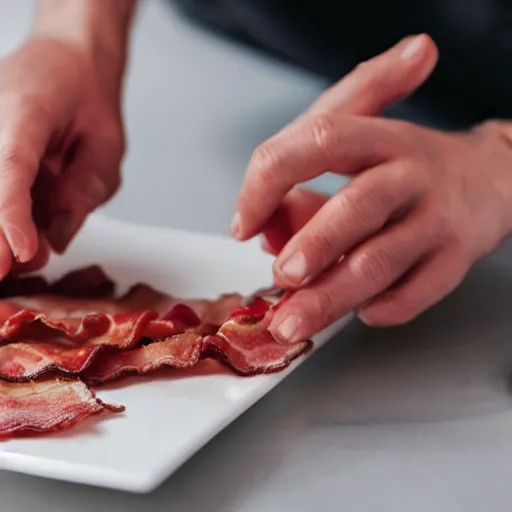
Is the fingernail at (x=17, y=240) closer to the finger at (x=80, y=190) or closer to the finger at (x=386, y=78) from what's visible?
the finger at (x=80, y=190)

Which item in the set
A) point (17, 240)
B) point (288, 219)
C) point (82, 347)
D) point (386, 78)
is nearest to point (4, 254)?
point (17, 240)

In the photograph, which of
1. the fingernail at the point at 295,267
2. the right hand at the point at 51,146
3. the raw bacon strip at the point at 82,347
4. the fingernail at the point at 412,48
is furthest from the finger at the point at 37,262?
the fingernail at the point at 412,48

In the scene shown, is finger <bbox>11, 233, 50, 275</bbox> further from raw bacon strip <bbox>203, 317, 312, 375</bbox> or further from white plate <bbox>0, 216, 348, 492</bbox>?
raw bacon strip <bbox>203, 317, 312, 375</bbox>

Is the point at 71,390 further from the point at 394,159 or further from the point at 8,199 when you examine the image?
the point at 394,159

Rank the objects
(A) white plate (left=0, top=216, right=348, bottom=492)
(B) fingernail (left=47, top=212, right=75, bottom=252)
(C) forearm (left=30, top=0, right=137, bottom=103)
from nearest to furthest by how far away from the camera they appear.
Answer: (A) white plate (left=0, top=216, right=348, bottom=492) < (B) fingernail (left=47, top=212, right=75, bottom=252) < (C) forearm (left=30, top=0, right=137, bottom=103)

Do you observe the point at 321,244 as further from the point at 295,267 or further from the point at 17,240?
the point at 17,240

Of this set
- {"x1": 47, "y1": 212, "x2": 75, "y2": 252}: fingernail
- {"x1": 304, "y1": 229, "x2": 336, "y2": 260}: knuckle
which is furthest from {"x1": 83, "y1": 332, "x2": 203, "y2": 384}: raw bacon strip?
{"x1": 47, "y1": 212, "x2": 75, "y2": 252}: fingernail

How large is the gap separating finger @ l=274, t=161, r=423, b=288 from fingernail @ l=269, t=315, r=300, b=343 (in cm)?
3

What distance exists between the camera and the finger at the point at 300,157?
0.63 meters

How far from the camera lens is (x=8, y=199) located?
26.4 inches

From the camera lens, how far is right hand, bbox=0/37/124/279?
0.68 metres

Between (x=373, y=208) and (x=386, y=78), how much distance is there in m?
0.15

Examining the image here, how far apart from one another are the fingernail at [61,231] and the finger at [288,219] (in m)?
0.20

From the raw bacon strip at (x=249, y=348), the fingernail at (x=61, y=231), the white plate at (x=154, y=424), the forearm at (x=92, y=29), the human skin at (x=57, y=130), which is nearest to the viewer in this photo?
the white plate at (x=154, y=424)
